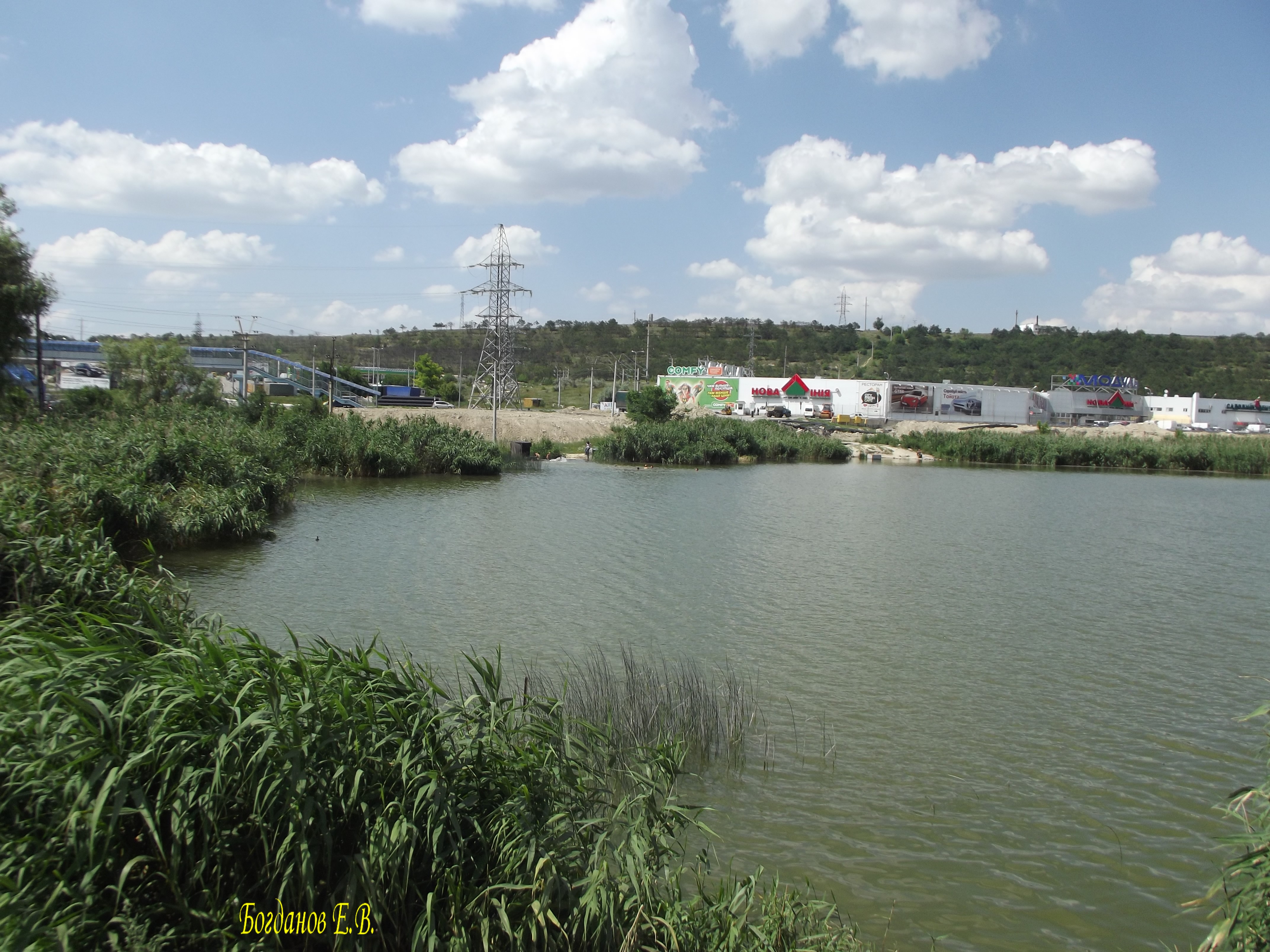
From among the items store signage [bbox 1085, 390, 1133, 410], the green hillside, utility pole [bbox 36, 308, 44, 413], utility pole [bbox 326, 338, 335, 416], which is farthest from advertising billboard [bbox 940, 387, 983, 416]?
utility pole [bbox 36, 308, 44, 413]

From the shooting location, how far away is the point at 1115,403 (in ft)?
278

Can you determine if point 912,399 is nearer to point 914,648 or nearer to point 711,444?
point 711,444

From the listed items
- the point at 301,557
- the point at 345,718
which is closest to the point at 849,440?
the point at 301,557

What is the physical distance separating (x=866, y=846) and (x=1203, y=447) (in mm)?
55860

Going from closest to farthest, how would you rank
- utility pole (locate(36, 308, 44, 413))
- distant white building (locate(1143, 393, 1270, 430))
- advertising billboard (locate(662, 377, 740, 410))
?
utility pole (locate(36, 308, 44, 413)) → advertising billboard (locate(662, 377, 740, 410)) → distant white building (locate(1143, 393, 1270, 430))

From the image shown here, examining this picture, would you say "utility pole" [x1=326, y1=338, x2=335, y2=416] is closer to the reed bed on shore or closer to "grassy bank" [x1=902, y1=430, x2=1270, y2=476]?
the reed bed on shore

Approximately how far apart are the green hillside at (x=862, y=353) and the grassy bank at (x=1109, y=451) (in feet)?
206

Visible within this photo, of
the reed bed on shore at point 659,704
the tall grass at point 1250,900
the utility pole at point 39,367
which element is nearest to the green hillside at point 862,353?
the utility pole at point 39,367

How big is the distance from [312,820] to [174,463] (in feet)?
53.1

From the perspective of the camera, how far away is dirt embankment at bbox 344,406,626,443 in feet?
166

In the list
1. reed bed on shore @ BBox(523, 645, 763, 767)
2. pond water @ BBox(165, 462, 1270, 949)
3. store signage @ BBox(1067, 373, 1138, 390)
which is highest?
store signage @ BBox(1067, 373, 1138, 390)

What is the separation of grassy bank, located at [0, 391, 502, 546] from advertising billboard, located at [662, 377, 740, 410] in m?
52.2

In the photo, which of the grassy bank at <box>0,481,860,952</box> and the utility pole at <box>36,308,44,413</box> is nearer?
the grassy bank at <box>0,481,860,952</box>

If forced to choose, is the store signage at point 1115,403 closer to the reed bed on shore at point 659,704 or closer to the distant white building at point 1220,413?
the distant white building at point 1220,413
